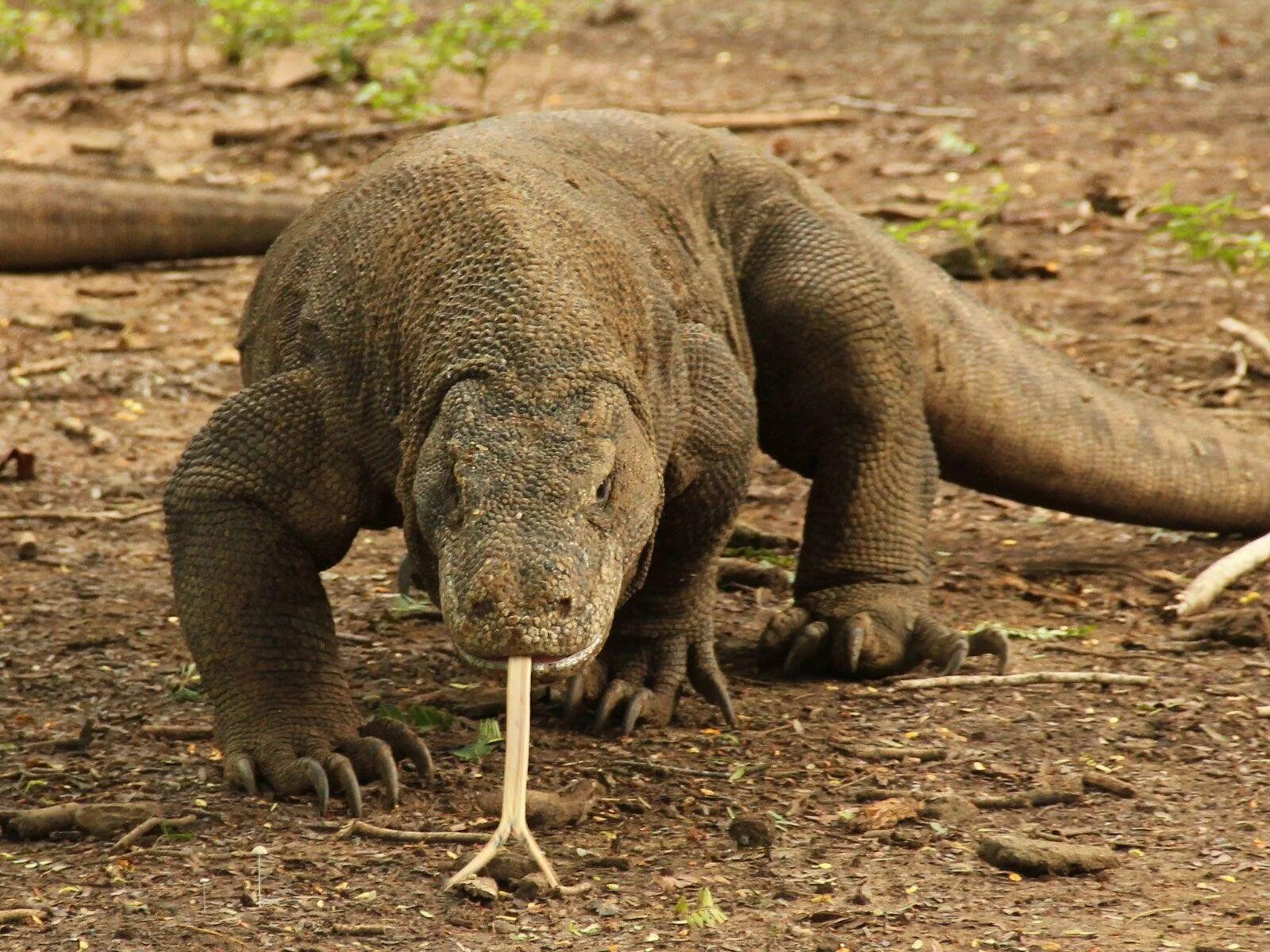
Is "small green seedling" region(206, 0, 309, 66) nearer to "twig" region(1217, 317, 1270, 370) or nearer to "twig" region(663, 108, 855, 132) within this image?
"twig" region(663, 108, 855, 132)

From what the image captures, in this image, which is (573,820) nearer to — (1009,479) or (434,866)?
(434,866)

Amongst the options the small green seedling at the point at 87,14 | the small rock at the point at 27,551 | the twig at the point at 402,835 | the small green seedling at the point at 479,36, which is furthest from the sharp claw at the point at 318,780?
the small green seedling at the point at 87,14

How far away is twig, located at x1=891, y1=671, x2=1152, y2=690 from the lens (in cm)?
440

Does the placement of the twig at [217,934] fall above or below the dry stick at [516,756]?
below

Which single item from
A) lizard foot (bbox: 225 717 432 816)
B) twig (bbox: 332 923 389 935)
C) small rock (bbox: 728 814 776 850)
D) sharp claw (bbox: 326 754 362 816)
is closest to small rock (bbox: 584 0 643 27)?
lizard foot (bbox: 225 717 432 816)

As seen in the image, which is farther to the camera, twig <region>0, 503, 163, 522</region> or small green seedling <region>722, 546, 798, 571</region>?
twig <region>0, 503, 163, 522</region>

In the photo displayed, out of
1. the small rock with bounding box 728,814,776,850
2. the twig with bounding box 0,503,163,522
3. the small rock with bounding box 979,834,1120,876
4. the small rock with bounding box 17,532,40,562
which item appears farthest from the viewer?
the twig with bounding box 0,503,163,522

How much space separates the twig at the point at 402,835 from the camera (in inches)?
132

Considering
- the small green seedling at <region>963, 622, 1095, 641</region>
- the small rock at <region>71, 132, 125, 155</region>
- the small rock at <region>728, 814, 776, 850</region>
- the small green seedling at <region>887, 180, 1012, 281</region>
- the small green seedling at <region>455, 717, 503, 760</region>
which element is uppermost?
the small green seedling at <region>887, 180, 1012, 281</region>

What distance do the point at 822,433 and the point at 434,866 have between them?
1870mm

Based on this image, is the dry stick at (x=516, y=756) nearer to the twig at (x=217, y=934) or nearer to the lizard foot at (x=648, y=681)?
the twig at (x=217, y=934)

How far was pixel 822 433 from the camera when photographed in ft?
15.6

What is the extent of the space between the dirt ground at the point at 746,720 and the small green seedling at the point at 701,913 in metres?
0.02

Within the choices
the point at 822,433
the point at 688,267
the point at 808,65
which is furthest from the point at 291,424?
the point at 808,65
